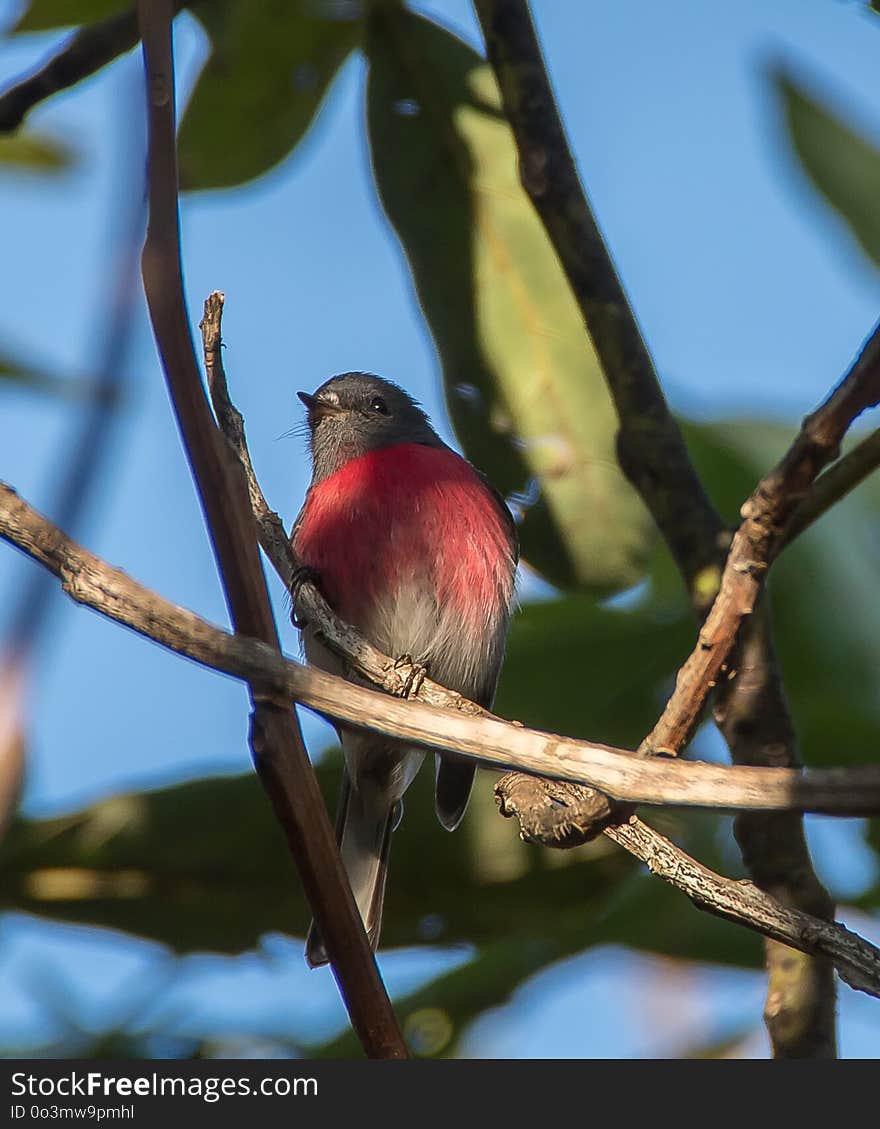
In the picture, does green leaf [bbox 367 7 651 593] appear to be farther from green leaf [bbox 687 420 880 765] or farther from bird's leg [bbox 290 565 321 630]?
bird's leg [bbox 290 565 321 630]

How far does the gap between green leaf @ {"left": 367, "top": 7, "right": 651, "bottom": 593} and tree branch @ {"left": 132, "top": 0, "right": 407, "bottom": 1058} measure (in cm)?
241

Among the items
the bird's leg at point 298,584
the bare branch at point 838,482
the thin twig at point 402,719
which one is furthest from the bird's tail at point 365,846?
the thin twig at point 402,719

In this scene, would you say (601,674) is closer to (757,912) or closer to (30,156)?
(757,912)

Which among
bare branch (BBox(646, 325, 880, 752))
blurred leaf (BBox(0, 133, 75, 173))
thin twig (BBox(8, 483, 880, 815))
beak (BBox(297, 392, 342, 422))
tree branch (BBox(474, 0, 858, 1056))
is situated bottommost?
thin twig (BBox(8, 483, 880, 815))

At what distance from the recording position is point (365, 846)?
184 inches

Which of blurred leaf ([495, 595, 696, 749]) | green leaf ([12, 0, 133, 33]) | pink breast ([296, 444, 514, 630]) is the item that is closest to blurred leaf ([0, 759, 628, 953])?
blurred leaf ([495, 595, 696, 749])

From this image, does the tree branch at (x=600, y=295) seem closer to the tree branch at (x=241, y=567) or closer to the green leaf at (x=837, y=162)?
the green leaf at (x=837, y=162)

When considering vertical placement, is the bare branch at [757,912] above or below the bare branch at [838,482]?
below

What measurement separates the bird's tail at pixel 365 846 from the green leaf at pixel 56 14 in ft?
7.91

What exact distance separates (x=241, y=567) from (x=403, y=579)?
3.53 metres

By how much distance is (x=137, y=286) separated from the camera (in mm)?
917

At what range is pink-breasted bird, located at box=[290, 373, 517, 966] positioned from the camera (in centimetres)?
477

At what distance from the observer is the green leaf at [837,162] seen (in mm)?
3984

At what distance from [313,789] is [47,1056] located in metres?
1.85
